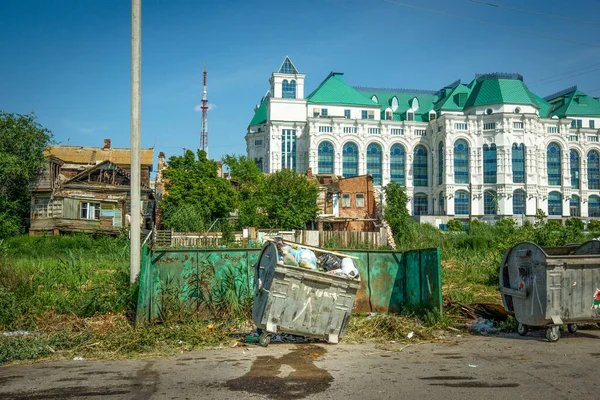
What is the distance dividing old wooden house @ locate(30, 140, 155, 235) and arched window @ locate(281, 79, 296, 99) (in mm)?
40005

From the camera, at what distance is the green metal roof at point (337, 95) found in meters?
80.2

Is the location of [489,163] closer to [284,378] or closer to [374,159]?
[374,159]

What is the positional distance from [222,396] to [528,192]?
257 feet

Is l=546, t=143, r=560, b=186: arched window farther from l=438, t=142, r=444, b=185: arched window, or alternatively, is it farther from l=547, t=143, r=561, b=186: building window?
l=438, t=142, r=444, b=185: arched window

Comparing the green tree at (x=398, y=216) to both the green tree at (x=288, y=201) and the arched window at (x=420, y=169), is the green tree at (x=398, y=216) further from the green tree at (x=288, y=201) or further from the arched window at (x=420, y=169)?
the arched window at (x=420, y=169)

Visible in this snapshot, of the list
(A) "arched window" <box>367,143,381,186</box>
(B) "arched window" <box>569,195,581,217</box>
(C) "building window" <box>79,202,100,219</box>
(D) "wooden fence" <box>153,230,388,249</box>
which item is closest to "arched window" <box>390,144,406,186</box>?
(A) "arched window" <box>367,143,381,186</box>

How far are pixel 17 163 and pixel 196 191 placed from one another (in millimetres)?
13245

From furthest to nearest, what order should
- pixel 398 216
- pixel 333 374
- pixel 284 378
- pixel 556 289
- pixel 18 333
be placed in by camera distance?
pixel 398 216, pixel 18 333, pixel 556 289, pixel 333 374, pixel 284 378

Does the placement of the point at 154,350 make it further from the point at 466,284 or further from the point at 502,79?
the point at 502,79

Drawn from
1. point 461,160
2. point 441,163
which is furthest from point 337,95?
point 461,160

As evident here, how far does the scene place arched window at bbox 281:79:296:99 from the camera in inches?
3088

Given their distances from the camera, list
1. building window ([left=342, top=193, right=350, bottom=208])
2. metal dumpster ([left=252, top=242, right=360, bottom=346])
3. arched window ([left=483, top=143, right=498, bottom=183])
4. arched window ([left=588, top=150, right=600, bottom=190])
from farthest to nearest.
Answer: arched window ([left=588, top=150, right=600, bottom=190]), arched window ([left=483, top=143, right=498, bottom=183]), building window ([left=342, top=193, right=350, bottom=208]), metal dumpster ([left=252, top=242, right=360, bottom=346])

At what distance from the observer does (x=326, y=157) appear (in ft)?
251

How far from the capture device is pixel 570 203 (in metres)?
80.9
